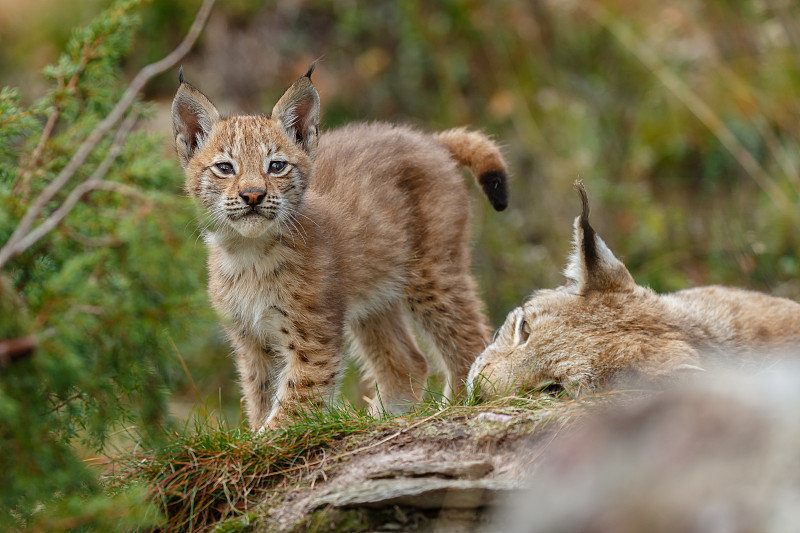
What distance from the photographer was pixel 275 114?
5.75 metres

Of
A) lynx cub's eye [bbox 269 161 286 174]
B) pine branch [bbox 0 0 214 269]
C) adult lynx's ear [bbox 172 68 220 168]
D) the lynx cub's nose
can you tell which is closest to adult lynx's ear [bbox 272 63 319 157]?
lynx cub's eye [bbox 269 161 286 174]

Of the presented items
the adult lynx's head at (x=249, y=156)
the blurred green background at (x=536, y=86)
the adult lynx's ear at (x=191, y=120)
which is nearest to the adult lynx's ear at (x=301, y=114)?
the adult lynx's head at (x=249, y=156)

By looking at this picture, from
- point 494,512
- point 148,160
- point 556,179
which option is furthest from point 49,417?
point 556,179

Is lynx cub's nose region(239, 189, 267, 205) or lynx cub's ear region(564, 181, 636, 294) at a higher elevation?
lynx cub's nose region(239, 189, 267, 205)

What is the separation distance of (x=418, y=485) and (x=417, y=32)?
387 inches

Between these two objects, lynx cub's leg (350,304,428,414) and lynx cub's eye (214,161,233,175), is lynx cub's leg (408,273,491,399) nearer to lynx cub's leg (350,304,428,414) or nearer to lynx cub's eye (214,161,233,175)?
lynx cub's leg (350,304,428,414)

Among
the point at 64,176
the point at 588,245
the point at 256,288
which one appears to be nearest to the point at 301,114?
the point at 256,288

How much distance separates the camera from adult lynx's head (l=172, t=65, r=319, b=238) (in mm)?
5262

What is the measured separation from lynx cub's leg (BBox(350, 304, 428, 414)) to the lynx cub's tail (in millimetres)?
1130

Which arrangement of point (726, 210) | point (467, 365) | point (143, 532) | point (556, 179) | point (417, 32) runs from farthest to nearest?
point (417, 32) → point (556, 179) → point (726, 210) → point (467, 365) → point (143, 532)

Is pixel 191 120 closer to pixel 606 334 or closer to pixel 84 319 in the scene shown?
pixel 84 319

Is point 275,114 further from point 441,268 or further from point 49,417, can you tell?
point 49,417

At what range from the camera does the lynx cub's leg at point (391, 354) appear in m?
6.73

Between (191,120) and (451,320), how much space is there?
7.59 feet
